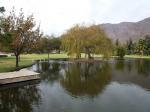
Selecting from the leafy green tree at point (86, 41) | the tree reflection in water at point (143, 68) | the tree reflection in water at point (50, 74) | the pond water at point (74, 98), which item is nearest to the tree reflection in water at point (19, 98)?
the pond water at point (74, 98)

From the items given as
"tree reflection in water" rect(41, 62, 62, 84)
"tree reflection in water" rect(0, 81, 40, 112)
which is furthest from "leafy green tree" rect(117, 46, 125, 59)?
"tree reflection in water" rect(0, 81, 40, 112)

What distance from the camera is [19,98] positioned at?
1727 centimetres

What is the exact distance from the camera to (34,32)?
1356 inches

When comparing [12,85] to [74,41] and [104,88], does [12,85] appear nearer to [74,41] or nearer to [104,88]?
[104,88]

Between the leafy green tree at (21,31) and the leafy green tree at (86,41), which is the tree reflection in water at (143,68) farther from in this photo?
the leafy green tree at (21,31)

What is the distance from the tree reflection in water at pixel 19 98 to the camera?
47.6 feet

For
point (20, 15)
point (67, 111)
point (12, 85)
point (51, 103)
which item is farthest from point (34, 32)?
point (67, 111)

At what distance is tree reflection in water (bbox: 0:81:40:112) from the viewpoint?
47.6 feet

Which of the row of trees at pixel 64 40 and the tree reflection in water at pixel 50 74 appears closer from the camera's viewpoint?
the tree reflection in water at pixel 50 74

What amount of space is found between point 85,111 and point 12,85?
1086cm

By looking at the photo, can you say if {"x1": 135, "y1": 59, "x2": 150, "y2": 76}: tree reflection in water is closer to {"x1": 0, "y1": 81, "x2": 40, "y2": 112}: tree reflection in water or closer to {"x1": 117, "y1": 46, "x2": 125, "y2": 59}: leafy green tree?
{"x1": 0, "y1": 81, "x2": 40, "y2": 112}: tree reflection in water

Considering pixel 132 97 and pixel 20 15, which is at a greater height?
pixel 20 15

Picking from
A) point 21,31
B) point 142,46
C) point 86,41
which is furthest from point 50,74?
point 142,46

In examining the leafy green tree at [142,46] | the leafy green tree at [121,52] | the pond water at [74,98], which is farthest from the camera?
the leafy green tree at [142,46]
